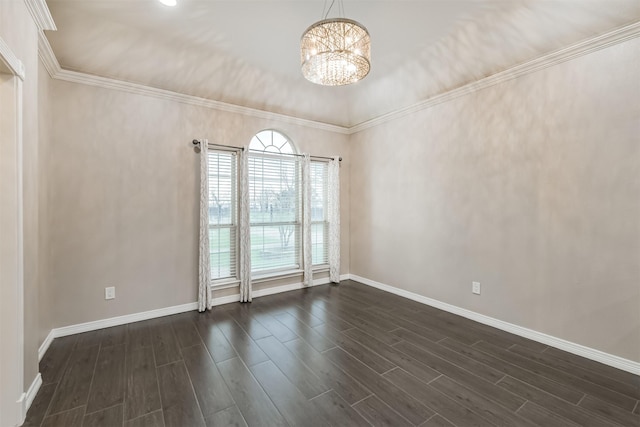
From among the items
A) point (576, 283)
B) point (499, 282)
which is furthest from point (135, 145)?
point (576, 283)

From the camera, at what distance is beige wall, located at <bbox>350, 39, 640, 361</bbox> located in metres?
2.32

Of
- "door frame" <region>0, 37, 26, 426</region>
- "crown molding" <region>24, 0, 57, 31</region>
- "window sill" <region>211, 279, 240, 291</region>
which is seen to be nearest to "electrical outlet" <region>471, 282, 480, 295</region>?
"window sill" <region>211, 279, 240, 291</region>

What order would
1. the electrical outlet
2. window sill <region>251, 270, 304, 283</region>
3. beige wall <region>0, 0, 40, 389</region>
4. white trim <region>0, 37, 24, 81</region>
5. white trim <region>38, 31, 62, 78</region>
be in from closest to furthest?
1. white trim <region>0, 37, 24, 81</region>
2. beige wall <region>0, 0, 40, 389</region>
3. white trim <region>38, 31, 62, 78</region>
4. the electrical outlet
5. window sill <region>251, 270, 304, 283</region>

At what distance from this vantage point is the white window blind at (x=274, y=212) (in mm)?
4152

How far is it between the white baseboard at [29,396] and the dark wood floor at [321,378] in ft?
0.15

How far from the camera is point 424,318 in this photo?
132 inches

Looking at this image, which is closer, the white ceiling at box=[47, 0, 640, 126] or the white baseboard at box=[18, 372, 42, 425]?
the white baseboard at box=[18, 372, 42, 425]

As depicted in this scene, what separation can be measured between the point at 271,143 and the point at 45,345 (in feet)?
11.0

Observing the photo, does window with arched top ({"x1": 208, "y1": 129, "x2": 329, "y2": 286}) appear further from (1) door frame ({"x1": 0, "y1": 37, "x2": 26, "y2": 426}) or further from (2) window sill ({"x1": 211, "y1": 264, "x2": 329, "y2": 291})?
(1) door frame ({"x1": 0, "y1": 37, "x2": 26, "y2": 426})

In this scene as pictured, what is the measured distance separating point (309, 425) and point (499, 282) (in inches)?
97.3

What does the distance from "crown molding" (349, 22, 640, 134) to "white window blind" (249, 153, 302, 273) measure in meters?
1.92

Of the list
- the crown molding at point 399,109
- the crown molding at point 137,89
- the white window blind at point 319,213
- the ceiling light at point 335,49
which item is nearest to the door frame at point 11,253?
the crown molding at point 399,109

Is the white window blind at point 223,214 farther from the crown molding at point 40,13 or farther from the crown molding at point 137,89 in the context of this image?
the crown molding at point 40,13

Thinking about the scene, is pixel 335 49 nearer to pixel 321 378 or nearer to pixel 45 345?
pixel 321 378
